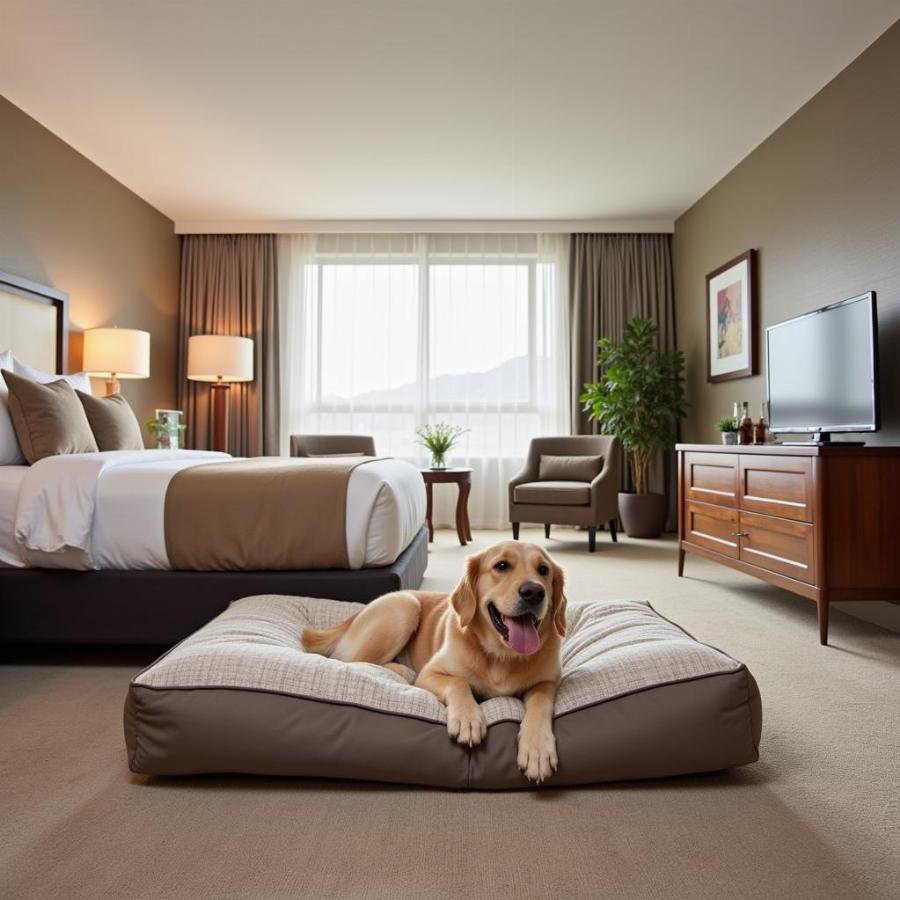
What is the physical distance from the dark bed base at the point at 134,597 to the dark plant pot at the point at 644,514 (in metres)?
3.76

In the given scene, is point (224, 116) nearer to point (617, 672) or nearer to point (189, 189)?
point (189, 189)

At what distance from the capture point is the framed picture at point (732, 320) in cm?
485

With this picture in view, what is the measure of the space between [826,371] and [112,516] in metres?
3.11

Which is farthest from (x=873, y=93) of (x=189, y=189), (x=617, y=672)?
(x=189, y=189)

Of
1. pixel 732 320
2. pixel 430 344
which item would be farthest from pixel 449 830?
pixel 430 344

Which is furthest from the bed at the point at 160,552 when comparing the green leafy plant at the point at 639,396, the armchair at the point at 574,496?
the green leafy plant at the point at 639,396

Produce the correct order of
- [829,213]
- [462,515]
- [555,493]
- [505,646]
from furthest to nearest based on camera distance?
[462,515], [555,493], [829,213], [505,646]

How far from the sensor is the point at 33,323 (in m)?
4.25

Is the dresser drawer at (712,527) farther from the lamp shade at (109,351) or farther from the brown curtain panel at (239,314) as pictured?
the brown curtain panel at (239,314)

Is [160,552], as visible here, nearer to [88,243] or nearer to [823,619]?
[823,619]

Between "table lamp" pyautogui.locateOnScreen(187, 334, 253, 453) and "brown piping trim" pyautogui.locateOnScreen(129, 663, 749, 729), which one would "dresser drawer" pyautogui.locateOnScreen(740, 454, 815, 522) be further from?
"table lamp" pyautogui.locateOnScreen(187, 334, 253, 453)

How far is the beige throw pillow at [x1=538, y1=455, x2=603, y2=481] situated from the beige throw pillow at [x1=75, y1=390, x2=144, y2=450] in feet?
10.5

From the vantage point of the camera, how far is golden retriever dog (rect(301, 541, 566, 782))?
152 cm

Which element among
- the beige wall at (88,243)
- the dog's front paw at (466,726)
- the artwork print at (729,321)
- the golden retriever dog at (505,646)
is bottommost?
the dog's front paw at (466,726)
